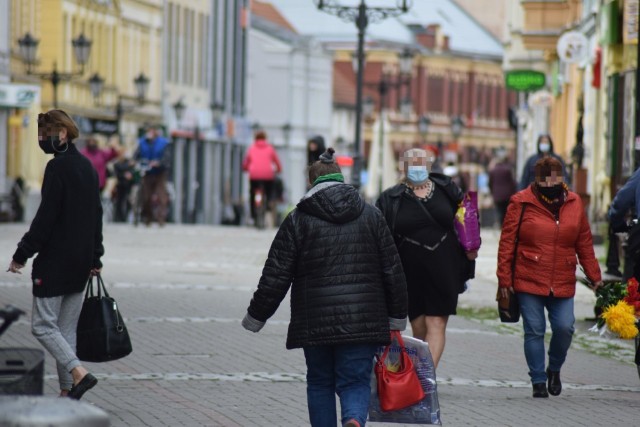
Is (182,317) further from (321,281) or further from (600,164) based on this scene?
(600,164)

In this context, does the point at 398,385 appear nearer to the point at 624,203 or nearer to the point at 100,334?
the point at 100,334

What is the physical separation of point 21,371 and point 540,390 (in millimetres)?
6383

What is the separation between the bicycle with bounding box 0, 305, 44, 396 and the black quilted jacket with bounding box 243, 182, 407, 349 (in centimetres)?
231

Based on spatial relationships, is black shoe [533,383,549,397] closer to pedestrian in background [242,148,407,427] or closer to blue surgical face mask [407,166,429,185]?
blue surgical face mask [407,166,429,185]

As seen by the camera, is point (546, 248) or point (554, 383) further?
point (554, 383)

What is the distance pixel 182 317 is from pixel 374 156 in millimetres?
49932

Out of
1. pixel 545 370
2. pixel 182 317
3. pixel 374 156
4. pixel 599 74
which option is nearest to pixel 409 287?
pixel 545 370

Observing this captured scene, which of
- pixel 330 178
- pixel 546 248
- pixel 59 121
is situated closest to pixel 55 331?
pixel 59 121

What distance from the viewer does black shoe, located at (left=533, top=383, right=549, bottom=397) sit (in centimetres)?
1303

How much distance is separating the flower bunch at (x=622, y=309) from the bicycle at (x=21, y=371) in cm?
630

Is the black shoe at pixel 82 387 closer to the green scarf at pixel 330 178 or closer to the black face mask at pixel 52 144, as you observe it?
the black face mask at pixel 52 144

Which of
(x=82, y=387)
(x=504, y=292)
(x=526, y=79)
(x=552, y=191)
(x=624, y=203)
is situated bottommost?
(x=82, y=387)

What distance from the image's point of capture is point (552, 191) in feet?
42.8

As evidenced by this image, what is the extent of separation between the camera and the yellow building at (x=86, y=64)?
172 ft
